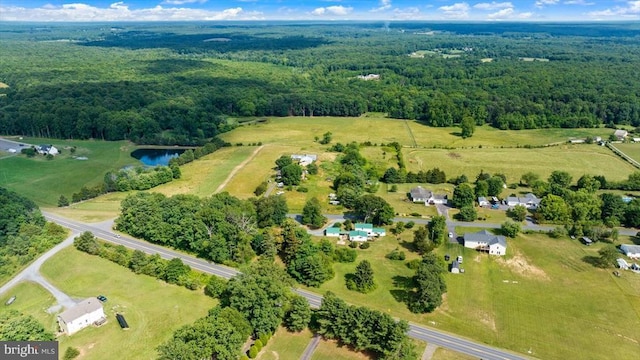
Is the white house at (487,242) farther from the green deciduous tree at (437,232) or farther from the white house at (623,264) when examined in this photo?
the white house at (623,264)

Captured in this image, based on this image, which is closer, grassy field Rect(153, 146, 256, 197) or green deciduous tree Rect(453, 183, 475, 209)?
green deciduous tree Rect(453, 183, 475, 209)

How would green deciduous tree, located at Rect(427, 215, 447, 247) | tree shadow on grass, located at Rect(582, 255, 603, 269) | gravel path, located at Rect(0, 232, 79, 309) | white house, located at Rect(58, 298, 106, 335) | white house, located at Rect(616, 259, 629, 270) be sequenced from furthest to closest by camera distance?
green deciduous tree, located at Rect(427, 215, 447, 247), tree shadow on grass, located at Rect(582, 255, 603, 269), white house, located at Rect(616, 259, 629, 270), gravel path, located at Rect(0, 232, 79, 309), white house, located at Rect(58, 298, 106, 335)

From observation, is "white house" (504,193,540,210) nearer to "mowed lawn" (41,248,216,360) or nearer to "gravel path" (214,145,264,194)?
"gravel path" (214,145,264,194)

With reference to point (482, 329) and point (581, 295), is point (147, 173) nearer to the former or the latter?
point (482, 329)

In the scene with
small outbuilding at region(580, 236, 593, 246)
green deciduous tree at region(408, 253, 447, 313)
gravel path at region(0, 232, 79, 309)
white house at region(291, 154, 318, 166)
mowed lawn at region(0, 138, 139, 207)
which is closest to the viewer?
green deciduous tree at region(408, 253, 447, 313)

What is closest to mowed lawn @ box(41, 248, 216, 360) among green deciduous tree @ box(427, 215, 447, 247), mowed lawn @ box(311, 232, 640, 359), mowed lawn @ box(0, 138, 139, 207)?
mowed lawn @ box(311, 232, 640, 359)

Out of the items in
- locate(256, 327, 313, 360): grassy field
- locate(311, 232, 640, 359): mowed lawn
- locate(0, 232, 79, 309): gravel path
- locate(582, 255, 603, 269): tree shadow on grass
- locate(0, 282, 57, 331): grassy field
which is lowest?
locate(311, 232, 640, 359): mowed lawn

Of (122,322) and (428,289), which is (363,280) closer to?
(428,289)
